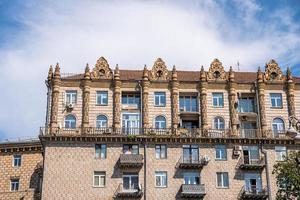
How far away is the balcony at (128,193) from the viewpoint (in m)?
56.7

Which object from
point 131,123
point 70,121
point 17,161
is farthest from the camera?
point 17,161

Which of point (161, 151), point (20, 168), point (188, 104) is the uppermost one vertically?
point (188, 104)

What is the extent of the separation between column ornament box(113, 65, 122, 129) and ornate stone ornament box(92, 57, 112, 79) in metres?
0.98

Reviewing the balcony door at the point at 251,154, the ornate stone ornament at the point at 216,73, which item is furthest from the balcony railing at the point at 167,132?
the ornate stone ornament at the point at 216,73

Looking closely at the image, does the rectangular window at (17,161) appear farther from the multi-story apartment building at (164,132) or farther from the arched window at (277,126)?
the arched window at (277,126)

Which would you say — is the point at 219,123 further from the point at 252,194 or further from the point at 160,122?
the point at 252,194

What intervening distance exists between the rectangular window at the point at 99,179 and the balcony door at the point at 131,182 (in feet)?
7.33

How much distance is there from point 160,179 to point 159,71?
43.4 feet

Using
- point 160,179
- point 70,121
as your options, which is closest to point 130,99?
point 70,121

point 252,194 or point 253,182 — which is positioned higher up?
point 253,182

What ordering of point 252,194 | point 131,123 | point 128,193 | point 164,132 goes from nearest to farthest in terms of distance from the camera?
point 128,193 < point 252,194 < point 164,132 < point 131,123

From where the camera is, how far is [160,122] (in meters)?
61.8

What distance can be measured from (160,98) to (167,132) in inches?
172

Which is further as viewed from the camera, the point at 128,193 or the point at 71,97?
the point at 71,97
